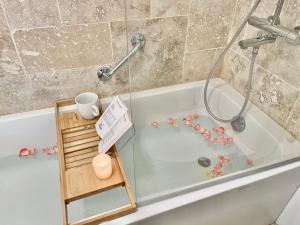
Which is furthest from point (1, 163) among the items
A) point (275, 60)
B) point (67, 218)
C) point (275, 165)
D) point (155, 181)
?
point (275, 60)

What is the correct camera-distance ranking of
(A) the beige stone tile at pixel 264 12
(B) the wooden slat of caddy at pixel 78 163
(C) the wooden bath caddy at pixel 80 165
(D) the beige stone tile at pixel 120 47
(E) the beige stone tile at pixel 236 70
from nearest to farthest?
(C) the wooden bath caddy at pixel 80 165 → (B) the wooden slat of caddy at pixel 78 163 → (A) the beige stone tile at pixel 264 12 → (D) the beige stone tile at pixel 120 47 → (E) the beige stone tile at pixel 236 70

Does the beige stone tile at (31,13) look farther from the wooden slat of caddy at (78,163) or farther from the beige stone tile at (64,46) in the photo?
the wooden slat of caddy at (78,163)

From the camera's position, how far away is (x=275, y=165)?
1.08m

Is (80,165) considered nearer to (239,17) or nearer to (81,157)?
(81,157)

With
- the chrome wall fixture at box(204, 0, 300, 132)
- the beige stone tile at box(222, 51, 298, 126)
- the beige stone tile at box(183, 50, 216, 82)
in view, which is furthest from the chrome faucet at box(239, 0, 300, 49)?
the beige stone tile at box(183, 50, 216, 82)

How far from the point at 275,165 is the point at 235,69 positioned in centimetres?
64

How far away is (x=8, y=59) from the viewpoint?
1.19 meters

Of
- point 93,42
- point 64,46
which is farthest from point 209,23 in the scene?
point 64,46

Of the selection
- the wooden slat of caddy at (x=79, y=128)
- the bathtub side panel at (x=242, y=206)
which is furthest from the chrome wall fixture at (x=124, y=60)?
the bathtub side panel at (x=242, y=206)

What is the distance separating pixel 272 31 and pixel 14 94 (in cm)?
129

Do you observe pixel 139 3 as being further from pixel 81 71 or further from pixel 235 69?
pixel 235 69

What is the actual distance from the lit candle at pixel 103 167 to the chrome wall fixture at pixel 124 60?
514mm

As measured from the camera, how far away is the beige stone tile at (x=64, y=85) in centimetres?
129

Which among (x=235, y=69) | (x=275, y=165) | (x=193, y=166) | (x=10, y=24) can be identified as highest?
(x=10, y=24)
